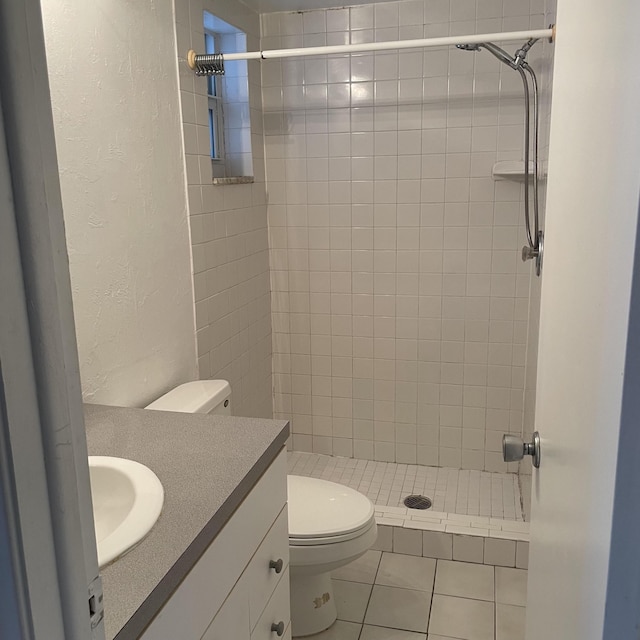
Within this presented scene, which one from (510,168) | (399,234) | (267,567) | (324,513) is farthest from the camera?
(399,234)

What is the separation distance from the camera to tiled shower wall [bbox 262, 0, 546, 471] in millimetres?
2744

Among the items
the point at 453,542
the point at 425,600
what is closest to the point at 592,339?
the point at 425,600

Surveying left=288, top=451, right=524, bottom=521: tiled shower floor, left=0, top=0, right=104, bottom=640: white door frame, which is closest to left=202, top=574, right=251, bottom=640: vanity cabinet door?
left=0, top=0, right=104, bottom=640: white door frame

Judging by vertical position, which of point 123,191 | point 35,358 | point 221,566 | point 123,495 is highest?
point 123,191

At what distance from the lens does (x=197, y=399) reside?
195cm

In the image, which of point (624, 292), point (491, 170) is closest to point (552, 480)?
point (624, 292)

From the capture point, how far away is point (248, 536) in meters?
1.32

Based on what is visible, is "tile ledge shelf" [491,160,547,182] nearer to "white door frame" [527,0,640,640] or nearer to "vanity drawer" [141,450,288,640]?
"white door frame" [527,0,640,640]

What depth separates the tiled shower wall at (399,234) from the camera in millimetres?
2744

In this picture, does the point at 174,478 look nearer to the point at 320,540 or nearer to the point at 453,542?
the point at 320,540

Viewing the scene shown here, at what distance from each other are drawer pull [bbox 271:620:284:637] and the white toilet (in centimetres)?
35

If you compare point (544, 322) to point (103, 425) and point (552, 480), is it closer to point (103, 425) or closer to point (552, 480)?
point (552, 480)

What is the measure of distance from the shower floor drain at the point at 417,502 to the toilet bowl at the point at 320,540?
2.22 ft

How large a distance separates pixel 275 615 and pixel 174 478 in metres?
0.50
